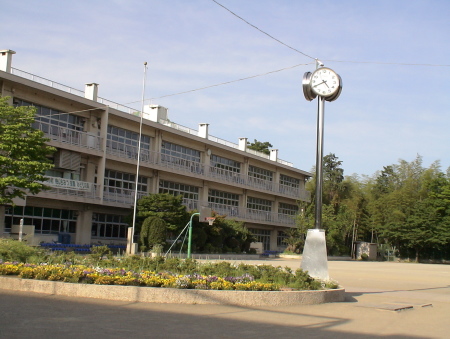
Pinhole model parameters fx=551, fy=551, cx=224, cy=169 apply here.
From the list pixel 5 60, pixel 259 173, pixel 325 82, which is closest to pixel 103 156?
pixel 5 60

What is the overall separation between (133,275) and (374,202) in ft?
194

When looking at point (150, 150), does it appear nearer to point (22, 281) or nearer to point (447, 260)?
point (22, 281)

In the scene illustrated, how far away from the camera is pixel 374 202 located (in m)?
67.7

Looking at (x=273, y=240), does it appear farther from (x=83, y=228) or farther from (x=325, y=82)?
(x=325, y=82)

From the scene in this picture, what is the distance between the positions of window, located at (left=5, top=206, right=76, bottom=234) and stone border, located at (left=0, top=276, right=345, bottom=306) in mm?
23013

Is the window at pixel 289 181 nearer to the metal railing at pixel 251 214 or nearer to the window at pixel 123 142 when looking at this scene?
the metal railing at pixel 251 214

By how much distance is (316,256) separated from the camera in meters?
15.7

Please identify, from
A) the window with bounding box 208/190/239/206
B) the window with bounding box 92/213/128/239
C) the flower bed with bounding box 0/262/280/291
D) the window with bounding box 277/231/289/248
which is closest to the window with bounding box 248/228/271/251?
the window with bounding box 277/231/289/248

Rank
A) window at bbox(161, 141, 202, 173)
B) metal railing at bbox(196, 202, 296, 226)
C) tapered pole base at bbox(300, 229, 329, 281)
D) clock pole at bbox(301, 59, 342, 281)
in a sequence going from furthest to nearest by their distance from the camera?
metal railing at bbox(196, 202, 296, 226) → window at bbox(161, 141, 202, 173) → clock pole at bbox(301, 59, 342, 281) → tapered pole base at bbox(300, 229, 329, 281)

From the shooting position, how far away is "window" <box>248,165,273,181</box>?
58.7 meters

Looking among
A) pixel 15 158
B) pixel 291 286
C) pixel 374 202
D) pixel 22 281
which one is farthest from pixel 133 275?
pixel 374 202

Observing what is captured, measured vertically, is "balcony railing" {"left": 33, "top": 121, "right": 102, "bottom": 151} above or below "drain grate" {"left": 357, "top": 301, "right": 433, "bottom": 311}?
above

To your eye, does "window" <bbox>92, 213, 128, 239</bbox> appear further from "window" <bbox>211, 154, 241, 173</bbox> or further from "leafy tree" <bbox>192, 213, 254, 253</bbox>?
"window" <bbox>211, 154, 241, 173</bbox>

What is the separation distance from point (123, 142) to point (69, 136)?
21.4 ft
